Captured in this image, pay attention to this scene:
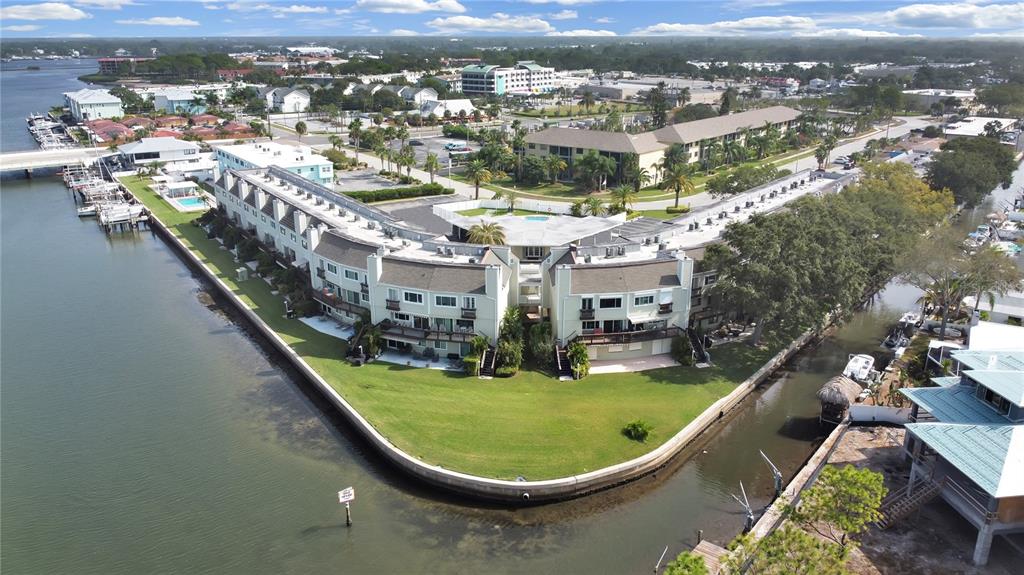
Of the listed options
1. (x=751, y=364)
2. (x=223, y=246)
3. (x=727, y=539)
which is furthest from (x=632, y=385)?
(x=223, y=246)

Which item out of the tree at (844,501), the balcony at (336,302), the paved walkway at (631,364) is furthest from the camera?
the balcony at (336,302)

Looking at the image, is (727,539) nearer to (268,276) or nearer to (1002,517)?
(1002,517)

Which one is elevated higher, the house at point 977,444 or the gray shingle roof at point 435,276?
the gray shingle roof at point 435,276

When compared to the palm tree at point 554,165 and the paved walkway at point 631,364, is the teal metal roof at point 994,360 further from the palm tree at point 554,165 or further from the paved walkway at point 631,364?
the palm tree at point 554,165

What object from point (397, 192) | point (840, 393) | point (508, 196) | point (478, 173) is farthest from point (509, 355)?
point (397, 192)

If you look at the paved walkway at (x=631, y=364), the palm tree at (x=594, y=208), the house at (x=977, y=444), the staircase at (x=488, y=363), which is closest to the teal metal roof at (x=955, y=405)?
the house at (x=977, y=444)

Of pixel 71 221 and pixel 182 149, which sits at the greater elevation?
pixel 182 149
